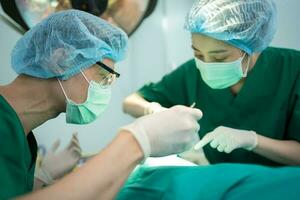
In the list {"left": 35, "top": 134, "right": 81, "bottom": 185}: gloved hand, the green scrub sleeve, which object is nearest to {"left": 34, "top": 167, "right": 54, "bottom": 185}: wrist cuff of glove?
{"left": 35, "top": 134, "right": 81, "bottom": 185}: gloved hand

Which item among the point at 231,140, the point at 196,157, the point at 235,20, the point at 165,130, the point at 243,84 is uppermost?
the point at 235,20

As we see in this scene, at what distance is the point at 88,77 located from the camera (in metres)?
1.17

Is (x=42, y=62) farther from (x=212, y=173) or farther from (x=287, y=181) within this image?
(x=287, y=181)

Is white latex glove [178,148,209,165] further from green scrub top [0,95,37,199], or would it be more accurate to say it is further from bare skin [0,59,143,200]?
green scrub top [0,95,37,199]

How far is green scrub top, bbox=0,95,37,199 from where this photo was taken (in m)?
0.89

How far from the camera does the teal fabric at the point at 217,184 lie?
82 centimetres

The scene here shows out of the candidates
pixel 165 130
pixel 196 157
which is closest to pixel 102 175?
pixel 165 130

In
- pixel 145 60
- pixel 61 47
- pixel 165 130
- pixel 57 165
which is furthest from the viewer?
pixel 145 60

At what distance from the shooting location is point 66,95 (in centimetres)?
115

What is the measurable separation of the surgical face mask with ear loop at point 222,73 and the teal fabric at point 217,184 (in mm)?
530

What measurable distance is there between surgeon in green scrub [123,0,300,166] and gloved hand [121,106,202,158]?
0.29 meters

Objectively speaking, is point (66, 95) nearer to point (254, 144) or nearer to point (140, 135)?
point (140, 135)

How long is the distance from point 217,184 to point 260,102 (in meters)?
0.68

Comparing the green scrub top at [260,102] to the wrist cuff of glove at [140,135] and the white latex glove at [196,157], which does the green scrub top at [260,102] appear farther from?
the wrist cuff of glove at [140,135]
